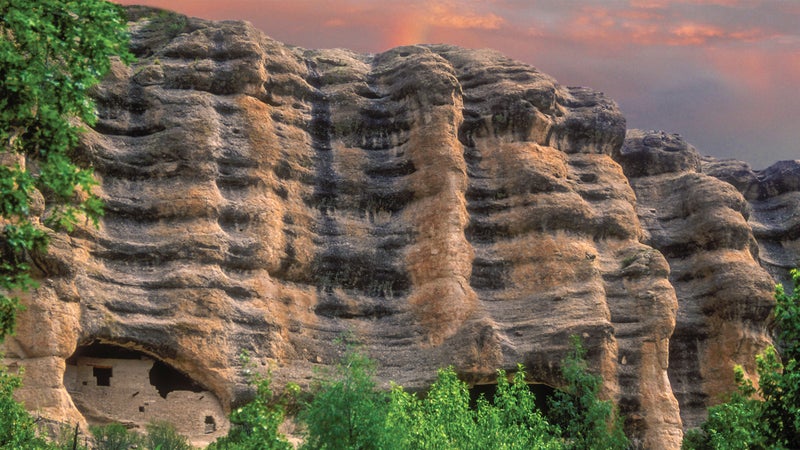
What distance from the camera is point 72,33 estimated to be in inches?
570

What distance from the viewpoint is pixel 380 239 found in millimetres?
35750

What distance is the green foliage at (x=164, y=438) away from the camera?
2753cm

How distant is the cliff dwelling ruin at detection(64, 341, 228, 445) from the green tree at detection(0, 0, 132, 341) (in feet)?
49.2

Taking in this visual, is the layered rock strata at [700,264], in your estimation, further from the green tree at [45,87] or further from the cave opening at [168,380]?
the green tree at [45,87]

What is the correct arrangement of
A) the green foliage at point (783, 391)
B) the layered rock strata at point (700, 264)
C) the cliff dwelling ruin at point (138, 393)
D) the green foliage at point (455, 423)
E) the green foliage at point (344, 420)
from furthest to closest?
the layered rock strata at point (700, 264)
the cliff dwelling ruin at point (138, 393)
the green foliage at point (455, 423)
the green foliage at point (344, 420)
the green foliage at point (783, 391)

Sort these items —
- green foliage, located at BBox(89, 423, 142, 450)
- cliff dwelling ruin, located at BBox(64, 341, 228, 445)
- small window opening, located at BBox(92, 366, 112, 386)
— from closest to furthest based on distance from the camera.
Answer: green foliage, located at BBox(89, 423, 142, 450), cliff dwelling ruin, located at BBox(64, 341, 228, 445), small window opening, located at BBox(92, 366, 112, 386)

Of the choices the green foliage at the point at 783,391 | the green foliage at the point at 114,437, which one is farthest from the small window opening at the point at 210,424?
the green foliage at the point at 783,391

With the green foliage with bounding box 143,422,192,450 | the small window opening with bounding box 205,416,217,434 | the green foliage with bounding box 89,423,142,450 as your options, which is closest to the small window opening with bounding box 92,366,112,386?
the green foliage with bounding box 89,423,142,450

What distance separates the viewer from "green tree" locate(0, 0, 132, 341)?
13805 mm

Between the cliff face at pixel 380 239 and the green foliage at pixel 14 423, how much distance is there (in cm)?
217

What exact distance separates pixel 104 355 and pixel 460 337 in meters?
10.8

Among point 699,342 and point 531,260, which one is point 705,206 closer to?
point 699,342

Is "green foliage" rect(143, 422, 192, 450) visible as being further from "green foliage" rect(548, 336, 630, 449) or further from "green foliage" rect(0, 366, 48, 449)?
"green foliage" rect(548, 336, 630, 449)

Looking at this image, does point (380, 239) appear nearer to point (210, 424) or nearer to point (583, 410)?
point (583, 410)
